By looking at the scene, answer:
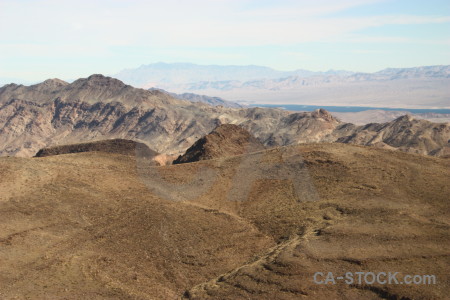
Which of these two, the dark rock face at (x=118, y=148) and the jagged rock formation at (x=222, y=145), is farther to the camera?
the dark rock face at (x=118, y=148)

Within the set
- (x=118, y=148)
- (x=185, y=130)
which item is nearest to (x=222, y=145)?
(x=118, y=148)

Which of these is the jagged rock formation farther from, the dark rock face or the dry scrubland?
the dry scrubland

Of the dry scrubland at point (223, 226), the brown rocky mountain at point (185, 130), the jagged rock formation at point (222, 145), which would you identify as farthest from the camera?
the brown rocky mountain at point (185, 130)

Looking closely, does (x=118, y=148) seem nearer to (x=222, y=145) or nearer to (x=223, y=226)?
(x=222, y=145)

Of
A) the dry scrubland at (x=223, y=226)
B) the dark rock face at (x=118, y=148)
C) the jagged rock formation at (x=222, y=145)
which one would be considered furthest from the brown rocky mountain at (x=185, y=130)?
the dry scrubland at (x=223, y=226)

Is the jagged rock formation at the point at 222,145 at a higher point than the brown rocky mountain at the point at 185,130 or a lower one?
higher

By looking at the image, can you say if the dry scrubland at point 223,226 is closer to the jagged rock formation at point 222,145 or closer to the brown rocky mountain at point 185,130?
the jagged rock formation at point 222,145

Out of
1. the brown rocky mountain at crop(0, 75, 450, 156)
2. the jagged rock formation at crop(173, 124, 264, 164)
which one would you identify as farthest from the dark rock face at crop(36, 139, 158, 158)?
the brown rocky mountain at crop(0, 75, 450, 156)
